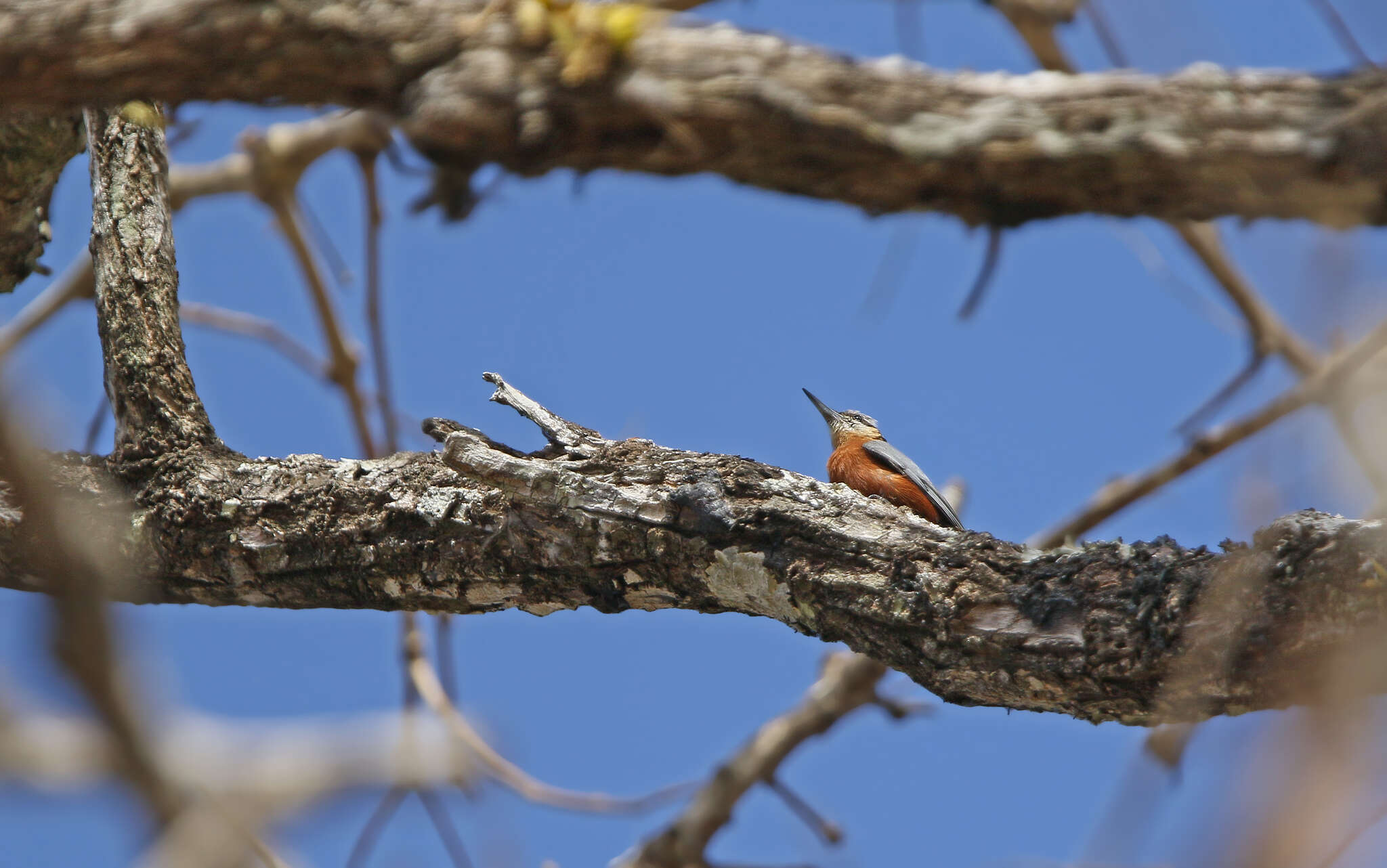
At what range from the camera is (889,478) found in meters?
6.08

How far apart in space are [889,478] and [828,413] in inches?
113

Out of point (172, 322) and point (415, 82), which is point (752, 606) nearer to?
point (415, 82)

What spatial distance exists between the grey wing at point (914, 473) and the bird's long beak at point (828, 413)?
177 centimetres

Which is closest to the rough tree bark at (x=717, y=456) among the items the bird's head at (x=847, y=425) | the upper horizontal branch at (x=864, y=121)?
the upper horizontal branch at (x=864, y=121)

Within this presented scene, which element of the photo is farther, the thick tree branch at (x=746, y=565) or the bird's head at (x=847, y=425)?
the bird's head at (x=847, y=425)

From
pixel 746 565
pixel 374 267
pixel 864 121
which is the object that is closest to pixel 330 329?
pixel 374 267

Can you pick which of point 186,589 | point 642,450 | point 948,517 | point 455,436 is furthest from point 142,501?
point 948,517

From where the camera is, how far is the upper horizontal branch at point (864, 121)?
5.24ft

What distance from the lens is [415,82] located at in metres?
1.80

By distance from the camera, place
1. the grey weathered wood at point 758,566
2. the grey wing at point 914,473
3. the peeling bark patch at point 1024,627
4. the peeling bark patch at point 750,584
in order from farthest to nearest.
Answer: the grey wing at point 914,473 < the peeling bark patch at point 750,584 < the peeling bark patch at point 1024,627 < the grey weathered wood at point 758,566

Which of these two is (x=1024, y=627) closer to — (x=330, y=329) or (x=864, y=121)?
(x=864, y=121)

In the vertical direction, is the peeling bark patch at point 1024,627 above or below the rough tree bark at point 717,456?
below

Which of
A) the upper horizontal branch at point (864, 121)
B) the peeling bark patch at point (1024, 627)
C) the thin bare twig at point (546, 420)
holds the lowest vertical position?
the peeling bark patch at point (1024, 627)

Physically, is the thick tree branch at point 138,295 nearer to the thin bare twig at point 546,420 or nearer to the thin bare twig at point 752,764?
the thin bare twig at point 546,420
